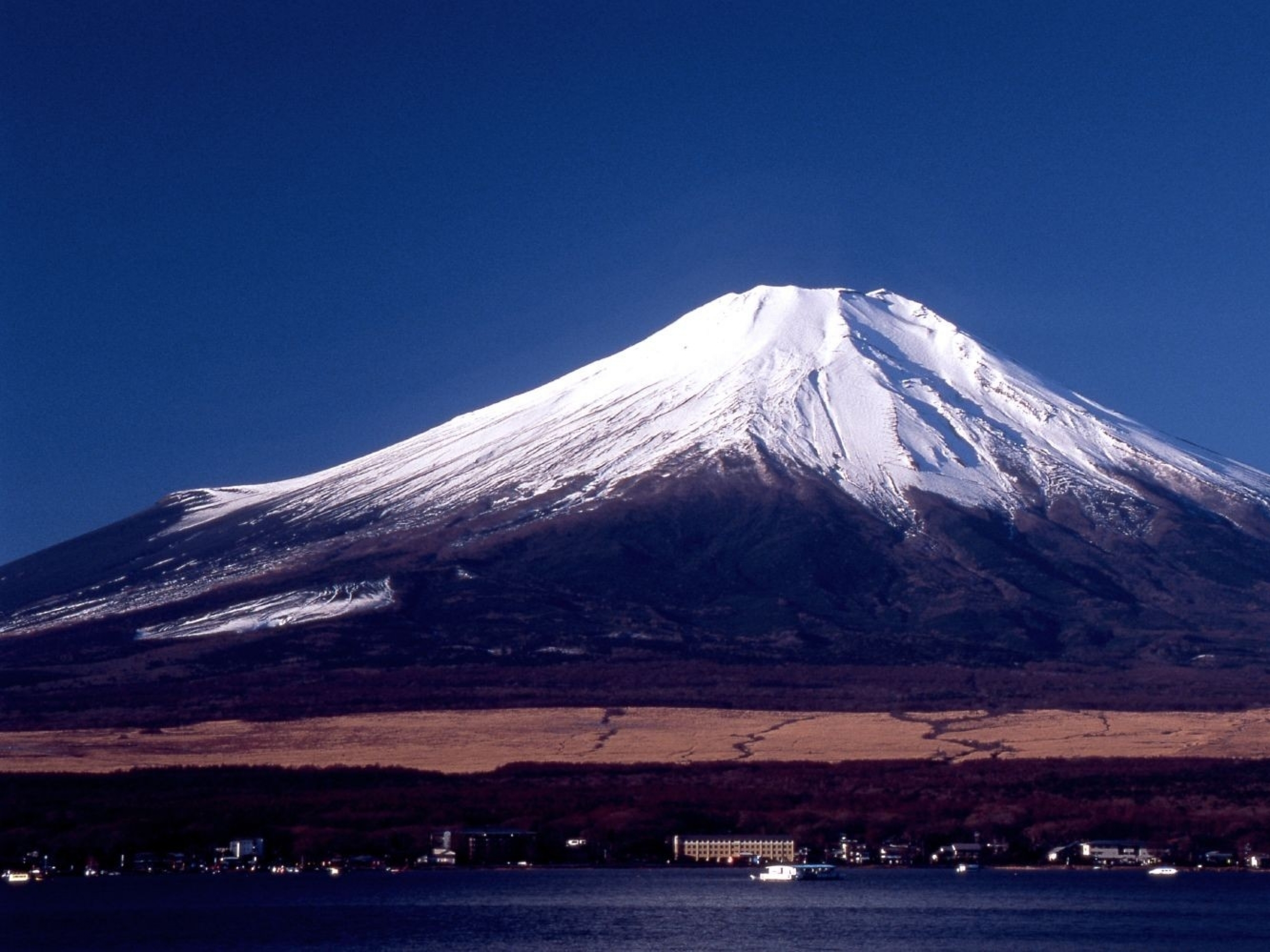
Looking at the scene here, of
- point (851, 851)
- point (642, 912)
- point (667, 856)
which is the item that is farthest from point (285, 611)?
point (642, 912)

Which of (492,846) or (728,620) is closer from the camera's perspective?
(492,846)

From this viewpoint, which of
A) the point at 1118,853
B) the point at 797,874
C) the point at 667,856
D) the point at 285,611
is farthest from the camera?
the point at 285,611

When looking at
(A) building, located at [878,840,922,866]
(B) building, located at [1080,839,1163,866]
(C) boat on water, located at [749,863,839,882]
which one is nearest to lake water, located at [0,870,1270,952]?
(C) boat on water, located at [749,863,839,882]

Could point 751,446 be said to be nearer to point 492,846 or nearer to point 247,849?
point 492,846

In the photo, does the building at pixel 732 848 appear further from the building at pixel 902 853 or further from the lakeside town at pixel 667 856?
the building at pixel 902 853

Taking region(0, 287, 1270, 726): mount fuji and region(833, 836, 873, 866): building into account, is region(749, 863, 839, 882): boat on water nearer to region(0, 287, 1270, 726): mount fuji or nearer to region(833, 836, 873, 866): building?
region(833, 836, 873, 866): building

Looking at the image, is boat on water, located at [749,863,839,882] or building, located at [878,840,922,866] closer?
boat on water, located at [749,863,839,882]

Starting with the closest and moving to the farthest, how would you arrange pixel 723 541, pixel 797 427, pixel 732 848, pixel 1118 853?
pixel 1118 853 → pixel 732 848 → pixel 723 541 → pixel 797 427
